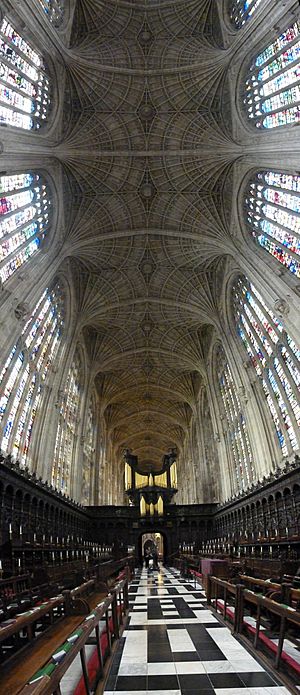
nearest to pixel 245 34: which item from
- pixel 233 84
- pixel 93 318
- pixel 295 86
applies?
pixel 233 84

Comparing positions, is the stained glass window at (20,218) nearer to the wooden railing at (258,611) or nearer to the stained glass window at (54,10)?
the stained glass window at (54,10)

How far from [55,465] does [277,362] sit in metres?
17.2

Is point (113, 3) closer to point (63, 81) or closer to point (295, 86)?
point (63, 81)

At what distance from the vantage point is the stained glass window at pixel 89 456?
41.9 m

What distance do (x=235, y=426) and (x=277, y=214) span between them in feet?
60.1

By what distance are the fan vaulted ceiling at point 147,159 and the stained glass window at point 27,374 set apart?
13.8 feet

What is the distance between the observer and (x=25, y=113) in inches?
806

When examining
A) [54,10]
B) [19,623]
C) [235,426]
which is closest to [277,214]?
[54,10]

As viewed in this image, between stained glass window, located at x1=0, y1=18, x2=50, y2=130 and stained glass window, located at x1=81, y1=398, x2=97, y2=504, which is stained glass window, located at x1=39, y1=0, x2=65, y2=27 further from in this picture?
stained glass window, located at x1=81, y1=398, x2=97, y2=504

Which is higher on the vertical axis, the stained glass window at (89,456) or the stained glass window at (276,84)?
the stained glass window at (276,84)

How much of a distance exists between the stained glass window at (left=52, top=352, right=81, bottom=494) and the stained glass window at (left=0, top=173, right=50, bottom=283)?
37.8ft

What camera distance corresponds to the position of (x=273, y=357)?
2728 centimetres

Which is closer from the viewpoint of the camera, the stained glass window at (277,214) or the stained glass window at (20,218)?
the stained glass window at (20,218)

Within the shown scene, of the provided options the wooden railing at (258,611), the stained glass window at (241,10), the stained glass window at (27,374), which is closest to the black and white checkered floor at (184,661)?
the wooden railing at (258,611)
